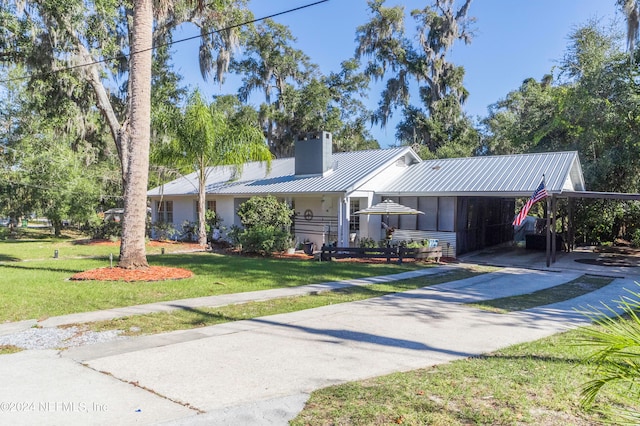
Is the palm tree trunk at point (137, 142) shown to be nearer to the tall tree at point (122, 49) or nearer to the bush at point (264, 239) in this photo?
the tall tree at point (122, 49)

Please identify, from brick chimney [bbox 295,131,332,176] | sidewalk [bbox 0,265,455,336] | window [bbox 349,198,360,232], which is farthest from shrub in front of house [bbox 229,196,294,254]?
sidewalk [bbox 0,265,455,336]

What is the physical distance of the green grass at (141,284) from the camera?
8.63 meters

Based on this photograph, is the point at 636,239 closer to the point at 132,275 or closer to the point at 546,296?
the point at 546,296

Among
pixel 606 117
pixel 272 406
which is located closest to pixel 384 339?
pixel 272 406

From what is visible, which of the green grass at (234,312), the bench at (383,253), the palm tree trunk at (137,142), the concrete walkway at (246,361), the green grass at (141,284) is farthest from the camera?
the bench at (383,253)

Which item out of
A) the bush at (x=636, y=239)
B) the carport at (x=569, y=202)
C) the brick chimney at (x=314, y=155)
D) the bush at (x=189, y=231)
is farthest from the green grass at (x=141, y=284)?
the bush at (x=636, y=239)

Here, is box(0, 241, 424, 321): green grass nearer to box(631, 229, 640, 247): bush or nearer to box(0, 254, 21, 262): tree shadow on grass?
box(0, 254, 21, 262): tree shadow on grass

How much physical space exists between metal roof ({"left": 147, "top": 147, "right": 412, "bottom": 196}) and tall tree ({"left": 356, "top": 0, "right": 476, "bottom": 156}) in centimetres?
1425

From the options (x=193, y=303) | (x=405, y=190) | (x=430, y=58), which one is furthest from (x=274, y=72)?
(x=193, y=303)

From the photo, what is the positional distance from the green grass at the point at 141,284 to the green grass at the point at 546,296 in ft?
13.6

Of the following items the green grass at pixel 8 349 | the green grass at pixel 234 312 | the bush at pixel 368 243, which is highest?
the bush at pixel 368 243

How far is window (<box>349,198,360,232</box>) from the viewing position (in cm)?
1967

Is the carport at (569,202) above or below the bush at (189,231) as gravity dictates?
above

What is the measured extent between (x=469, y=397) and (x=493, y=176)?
1478 cm
